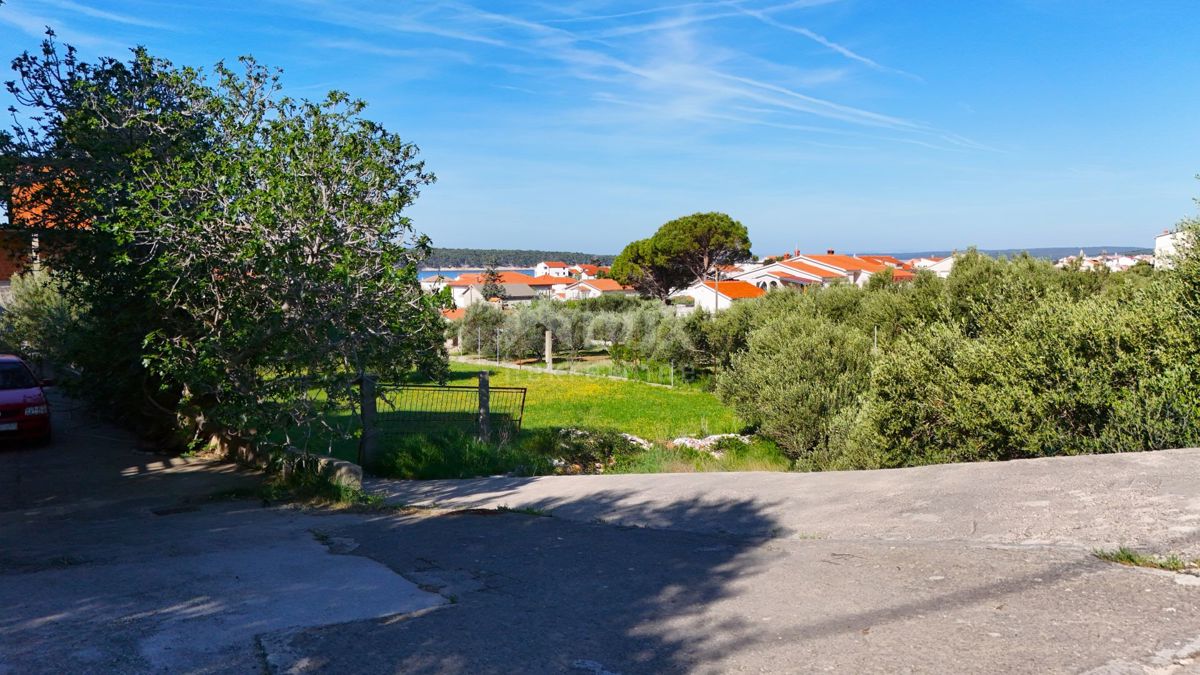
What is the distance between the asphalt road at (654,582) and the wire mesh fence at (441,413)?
5.51 m

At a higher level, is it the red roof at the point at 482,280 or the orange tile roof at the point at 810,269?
the orange tile roof at the point at 810,269

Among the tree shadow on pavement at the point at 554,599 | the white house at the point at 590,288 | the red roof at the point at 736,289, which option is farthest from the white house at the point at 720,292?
the tree shadow on pavement at the point at 554,599

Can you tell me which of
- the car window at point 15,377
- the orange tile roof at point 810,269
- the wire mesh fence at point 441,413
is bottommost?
the wire mesh fence at point 441,413

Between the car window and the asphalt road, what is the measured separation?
6119 mm

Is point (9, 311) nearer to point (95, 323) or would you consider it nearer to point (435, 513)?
point (95, 323)

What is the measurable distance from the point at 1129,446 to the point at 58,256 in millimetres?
12948

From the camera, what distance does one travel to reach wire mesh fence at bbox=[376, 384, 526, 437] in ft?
48.0

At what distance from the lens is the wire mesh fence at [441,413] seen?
48.0ft

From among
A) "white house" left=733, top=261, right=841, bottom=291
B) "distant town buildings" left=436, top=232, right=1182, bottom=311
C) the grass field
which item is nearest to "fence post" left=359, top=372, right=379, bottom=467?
the grass field

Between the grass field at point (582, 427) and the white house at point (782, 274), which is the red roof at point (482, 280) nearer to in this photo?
the white house at point (782, 274)

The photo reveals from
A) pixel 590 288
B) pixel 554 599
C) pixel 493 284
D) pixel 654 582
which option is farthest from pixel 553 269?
pixel 554 599

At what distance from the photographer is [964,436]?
1153 cm

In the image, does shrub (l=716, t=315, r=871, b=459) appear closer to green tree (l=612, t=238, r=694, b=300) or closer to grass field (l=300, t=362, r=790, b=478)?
grass field (l=300, t=362, r=790, b=478)

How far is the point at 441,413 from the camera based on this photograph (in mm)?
16734
